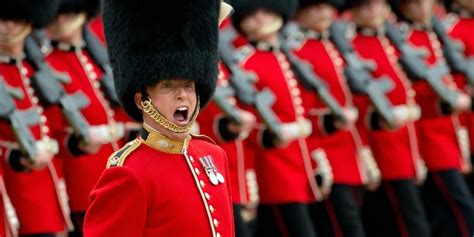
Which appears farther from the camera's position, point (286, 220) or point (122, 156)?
point (286, 220)

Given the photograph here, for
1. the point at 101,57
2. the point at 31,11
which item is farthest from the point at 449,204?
the point at 31,11

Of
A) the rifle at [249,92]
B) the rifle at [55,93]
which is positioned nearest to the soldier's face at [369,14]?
the rifle at [249,92]

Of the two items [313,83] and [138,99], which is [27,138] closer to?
[313,83]

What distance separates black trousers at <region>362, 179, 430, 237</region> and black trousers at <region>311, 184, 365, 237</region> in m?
0.47

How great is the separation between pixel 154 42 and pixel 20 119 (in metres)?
2.01

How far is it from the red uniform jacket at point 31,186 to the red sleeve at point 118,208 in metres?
2.18

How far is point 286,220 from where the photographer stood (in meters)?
7.18

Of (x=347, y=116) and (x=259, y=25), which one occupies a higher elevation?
(x=259, y=25)

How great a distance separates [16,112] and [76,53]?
2.51 ft

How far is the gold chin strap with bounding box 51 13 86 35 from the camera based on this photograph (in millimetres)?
6688

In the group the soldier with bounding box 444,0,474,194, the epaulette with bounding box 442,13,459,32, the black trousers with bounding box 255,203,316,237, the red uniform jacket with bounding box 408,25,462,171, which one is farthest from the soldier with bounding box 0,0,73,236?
the epaulette with bounding box 442,13,459,32

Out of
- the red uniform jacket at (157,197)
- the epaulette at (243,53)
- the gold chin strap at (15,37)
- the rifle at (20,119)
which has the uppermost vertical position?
the red uniform jacket at (157,197)

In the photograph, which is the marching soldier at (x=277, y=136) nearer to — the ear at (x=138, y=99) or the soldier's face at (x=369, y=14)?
the soldier's face at (x=369, y=14)

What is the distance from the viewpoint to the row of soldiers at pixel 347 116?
706 centimetres
